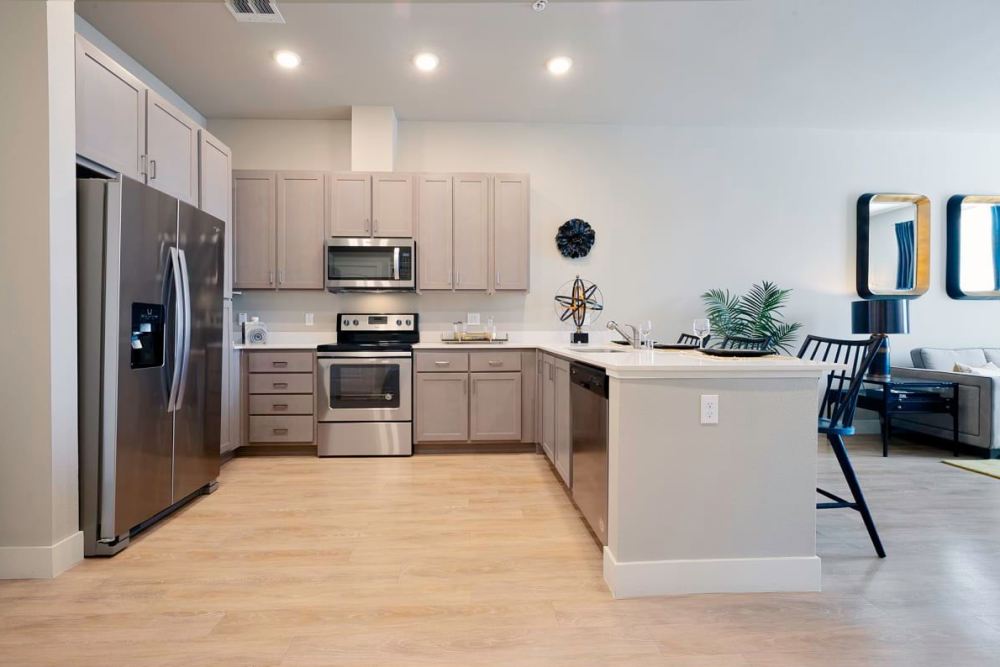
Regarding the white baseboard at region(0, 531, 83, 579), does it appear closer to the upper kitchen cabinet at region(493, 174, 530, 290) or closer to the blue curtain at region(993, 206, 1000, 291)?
the upper kitchen cabinet at region(493, 174, 530, 290)

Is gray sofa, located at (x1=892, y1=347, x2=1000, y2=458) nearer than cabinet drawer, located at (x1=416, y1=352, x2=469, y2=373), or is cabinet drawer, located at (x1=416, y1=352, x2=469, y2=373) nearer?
gray sofa, located at (x1=892, y1=347, x2=1000, y2=458)

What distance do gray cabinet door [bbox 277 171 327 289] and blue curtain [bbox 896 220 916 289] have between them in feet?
17.9

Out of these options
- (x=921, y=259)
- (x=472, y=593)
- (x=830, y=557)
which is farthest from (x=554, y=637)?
(x=921, y=259)

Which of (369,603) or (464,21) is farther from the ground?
(464,21)

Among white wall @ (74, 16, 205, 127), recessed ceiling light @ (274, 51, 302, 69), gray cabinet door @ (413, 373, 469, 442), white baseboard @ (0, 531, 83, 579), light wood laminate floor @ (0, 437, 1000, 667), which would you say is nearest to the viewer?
light wood laminate floor @ (0, 437, 1000, 667)

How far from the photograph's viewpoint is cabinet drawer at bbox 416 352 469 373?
4.11 meters

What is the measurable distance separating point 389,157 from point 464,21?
153cm

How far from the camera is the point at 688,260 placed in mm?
4855

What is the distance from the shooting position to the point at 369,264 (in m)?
4.27

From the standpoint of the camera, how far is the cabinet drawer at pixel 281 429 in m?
4.04

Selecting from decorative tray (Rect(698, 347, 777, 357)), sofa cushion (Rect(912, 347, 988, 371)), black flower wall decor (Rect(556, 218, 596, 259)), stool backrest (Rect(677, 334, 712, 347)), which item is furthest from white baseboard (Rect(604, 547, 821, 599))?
sofa cushion (Rect(912, 347, 988, 371))

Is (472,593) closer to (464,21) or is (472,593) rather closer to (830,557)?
(830,557)

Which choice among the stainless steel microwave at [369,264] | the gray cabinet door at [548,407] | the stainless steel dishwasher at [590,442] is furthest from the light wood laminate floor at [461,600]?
the stainless steel microwave at [369,264]

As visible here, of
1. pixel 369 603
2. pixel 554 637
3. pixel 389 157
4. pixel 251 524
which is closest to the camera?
pixel 554 637
